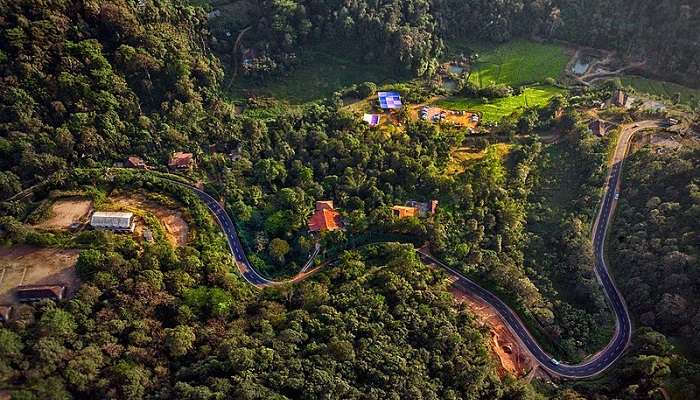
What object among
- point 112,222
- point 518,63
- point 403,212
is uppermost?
point 518,63

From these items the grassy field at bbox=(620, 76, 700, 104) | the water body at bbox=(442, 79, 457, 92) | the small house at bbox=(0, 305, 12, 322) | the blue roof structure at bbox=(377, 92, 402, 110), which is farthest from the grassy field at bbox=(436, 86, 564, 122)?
the small house at bbox=(0, 305, 12, 322)

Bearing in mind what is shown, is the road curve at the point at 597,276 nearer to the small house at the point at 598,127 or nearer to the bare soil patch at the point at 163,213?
the bare soil patch at the point at 163,213

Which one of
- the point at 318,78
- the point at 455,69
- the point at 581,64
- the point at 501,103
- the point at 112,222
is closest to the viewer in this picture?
the point at 112,222

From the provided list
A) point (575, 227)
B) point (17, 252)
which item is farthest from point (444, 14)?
point (17, 252)

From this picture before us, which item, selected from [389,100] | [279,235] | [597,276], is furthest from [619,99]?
[279,235]

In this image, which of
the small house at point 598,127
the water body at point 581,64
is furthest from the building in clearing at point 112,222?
the water body at point 581,64

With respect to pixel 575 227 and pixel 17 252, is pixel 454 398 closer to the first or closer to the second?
pixel 575 227

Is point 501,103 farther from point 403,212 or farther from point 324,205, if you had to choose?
point 324,205
